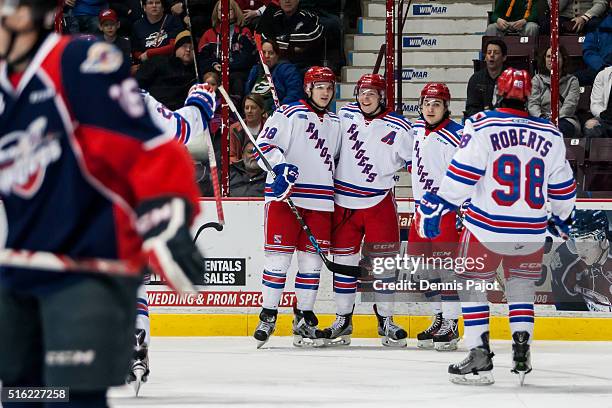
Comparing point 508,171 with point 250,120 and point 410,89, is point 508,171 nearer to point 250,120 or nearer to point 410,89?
point 250,120

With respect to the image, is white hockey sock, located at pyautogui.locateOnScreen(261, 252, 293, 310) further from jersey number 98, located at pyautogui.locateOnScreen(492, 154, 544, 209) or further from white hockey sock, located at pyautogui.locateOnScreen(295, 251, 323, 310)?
jersey number 98, located at pyautogui.locateOnScreen(492, 154, 544, 209)

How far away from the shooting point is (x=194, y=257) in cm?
237

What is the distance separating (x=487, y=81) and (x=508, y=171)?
3144 mm

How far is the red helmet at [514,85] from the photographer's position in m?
6.09

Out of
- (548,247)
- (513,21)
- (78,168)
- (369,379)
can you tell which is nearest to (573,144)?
(548,247)

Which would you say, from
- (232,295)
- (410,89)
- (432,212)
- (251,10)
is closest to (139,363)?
(432,212)

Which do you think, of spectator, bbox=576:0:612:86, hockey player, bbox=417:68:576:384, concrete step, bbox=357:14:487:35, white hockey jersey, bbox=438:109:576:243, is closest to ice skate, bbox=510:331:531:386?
hockey player, bbox=417:68:576:384

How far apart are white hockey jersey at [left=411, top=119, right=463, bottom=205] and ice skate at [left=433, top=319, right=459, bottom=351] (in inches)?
31.5

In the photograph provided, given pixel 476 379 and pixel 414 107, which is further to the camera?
pixel 414 107

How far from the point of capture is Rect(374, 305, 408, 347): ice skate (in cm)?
795

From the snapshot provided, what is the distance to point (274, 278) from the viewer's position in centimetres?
795

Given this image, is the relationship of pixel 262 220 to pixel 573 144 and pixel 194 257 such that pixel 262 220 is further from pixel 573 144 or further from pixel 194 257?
pixel 194 257

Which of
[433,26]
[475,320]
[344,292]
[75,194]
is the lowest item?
[344,292]

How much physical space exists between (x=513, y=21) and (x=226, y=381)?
481 cm
